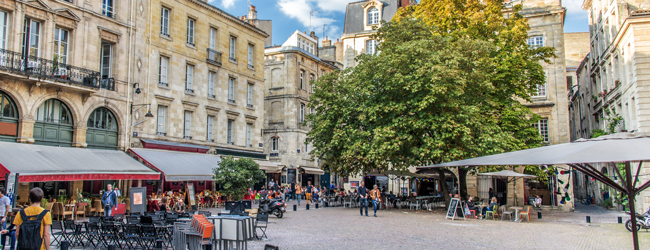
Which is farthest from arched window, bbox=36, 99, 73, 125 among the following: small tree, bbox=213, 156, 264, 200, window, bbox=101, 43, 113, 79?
small tree, bbox=213, 156, 264, 200

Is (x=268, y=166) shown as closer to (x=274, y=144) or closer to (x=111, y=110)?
(x=274, y=144)

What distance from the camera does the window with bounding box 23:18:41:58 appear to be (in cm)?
1825

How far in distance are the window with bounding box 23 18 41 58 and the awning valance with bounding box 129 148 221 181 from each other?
5.68m

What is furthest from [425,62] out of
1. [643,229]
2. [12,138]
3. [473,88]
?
[12,138]

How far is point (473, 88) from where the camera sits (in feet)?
72.0

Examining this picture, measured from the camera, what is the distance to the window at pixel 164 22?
81.7ft

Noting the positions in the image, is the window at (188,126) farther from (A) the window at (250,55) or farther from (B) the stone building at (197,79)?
(A) the window at (250,55)

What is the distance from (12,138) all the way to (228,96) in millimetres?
13080

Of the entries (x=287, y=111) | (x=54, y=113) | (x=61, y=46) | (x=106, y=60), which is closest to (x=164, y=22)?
(x=106, y=60)

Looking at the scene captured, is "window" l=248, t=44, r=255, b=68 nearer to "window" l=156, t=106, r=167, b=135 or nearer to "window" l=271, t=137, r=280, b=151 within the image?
"window" l=156, t=106, r=167, b=135

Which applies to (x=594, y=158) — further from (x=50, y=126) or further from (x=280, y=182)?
(x=280, y=182)

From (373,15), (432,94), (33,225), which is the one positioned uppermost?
(373,15)

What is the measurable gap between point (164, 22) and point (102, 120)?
653 cm

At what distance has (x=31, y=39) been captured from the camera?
1845 centimetres
